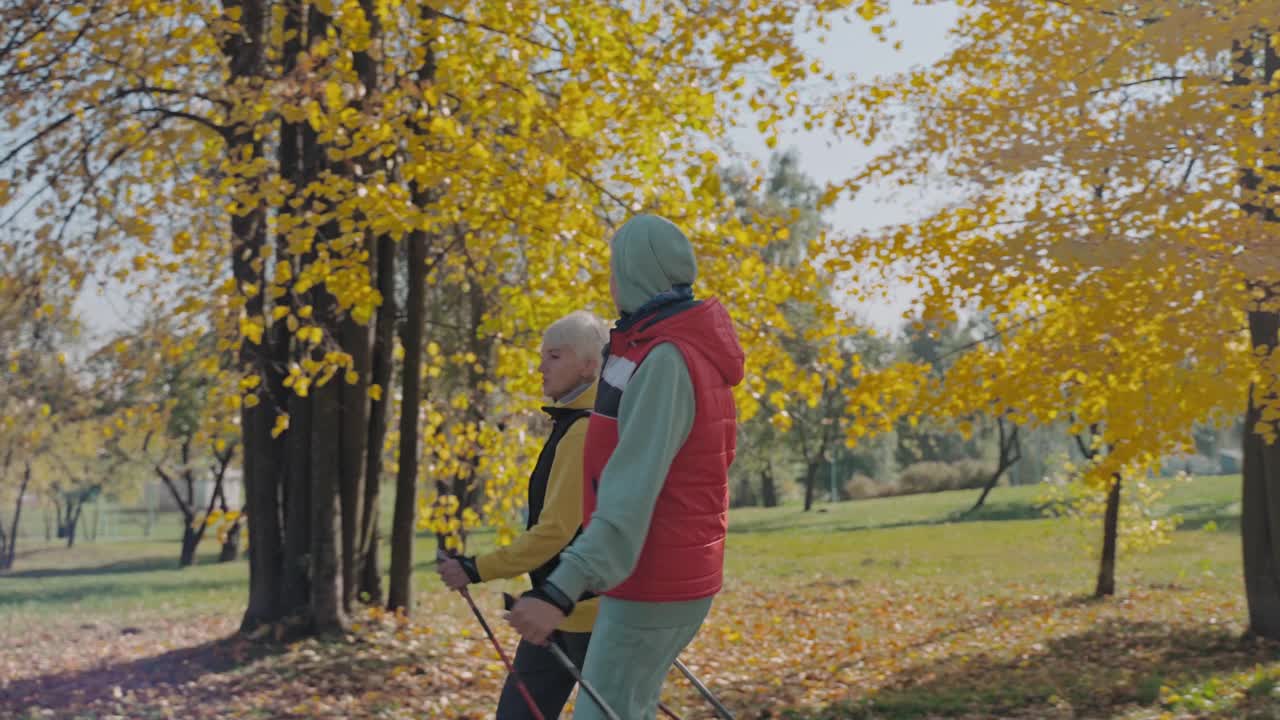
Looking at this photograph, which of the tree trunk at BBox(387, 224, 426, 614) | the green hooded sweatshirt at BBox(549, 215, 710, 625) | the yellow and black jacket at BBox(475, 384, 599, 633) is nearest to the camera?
the green hooded sweatshirt at BBox(549, 215, 710, 625)

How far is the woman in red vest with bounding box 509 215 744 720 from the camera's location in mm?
2602

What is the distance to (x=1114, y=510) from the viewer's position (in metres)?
15.5

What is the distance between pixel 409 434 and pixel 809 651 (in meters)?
4.50

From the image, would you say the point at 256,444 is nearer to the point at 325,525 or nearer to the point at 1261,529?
the point at 325,525

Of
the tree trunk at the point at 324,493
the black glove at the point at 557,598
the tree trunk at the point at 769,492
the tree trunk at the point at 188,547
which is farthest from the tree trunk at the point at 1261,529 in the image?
the tree trunk at the point at 769,492

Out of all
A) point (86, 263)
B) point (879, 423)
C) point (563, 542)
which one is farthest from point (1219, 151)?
point (86, 263)

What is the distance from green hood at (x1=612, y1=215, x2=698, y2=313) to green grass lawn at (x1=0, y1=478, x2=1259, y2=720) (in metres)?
5.31

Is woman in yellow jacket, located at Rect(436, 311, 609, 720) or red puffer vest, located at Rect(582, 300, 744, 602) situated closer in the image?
red puffer vest, located at Rect(582, 300, 744, 602)

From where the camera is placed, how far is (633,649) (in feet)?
8.93

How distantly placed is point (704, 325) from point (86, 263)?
25.1 ft

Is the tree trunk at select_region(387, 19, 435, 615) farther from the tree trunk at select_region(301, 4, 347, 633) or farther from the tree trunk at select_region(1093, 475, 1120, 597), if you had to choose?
the tree trunk at select_region(1093, 475, 1120, 597)

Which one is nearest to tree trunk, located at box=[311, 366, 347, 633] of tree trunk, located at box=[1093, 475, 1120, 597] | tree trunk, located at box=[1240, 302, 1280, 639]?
tree trunk, located at box=[1240, 302, 1280, 639]

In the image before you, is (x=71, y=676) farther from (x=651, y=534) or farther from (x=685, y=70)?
(x=651, y=534)

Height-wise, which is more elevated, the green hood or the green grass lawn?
the green hood
